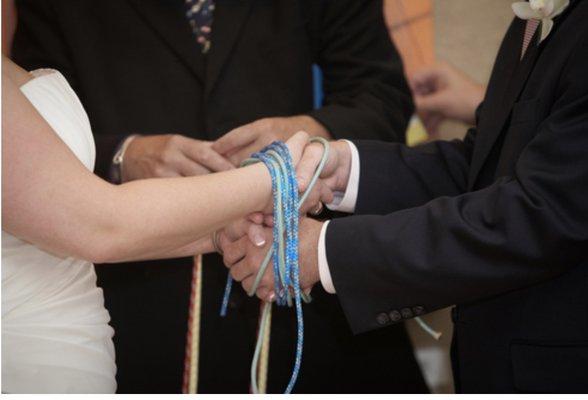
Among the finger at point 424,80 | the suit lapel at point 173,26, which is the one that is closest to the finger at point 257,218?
the suit lapel at point 173,26

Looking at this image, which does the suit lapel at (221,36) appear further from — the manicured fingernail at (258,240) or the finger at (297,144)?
the manicured fingernail at (258,240)

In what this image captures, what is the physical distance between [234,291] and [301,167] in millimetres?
302

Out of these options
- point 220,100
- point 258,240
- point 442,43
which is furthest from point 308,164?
point 442,43

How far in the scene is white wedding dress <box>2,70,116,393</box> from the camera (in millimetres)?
919

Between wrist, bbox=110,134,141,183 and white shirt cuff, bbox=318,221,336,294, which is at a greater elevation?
wrist, bbox=110,134,141,183

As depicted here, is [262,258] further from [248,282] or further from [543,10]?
[543,10]

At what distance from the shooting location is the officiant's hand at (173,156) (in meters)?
1.24

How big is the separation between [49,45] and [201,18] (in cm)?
27

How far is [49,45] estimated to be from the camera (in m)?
1.19

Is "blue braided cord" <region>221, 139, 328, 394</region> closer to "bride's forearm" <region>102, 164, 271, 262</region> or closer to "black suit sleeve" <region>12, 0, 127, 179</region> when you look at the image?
"bride's forearm" <region>102, 164, 271, 262</region>

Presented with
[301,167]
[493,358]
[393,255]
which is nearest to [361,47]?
[301,167]

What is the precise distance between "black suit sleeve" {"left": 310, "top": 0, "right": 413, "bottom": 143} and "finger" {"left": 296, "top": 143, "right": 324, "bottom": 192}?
6.1 inches

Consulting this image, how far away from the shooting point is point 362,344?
1.36 meters

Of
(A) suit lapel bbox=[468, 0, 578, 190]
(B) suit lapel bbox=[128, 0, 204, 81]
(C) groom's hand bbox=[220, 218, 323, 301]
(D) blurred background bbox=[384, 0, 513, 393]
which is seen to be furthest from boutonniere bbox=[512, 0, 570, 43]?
(B) suit lapel bbox=[128, 0, 204, 81]
